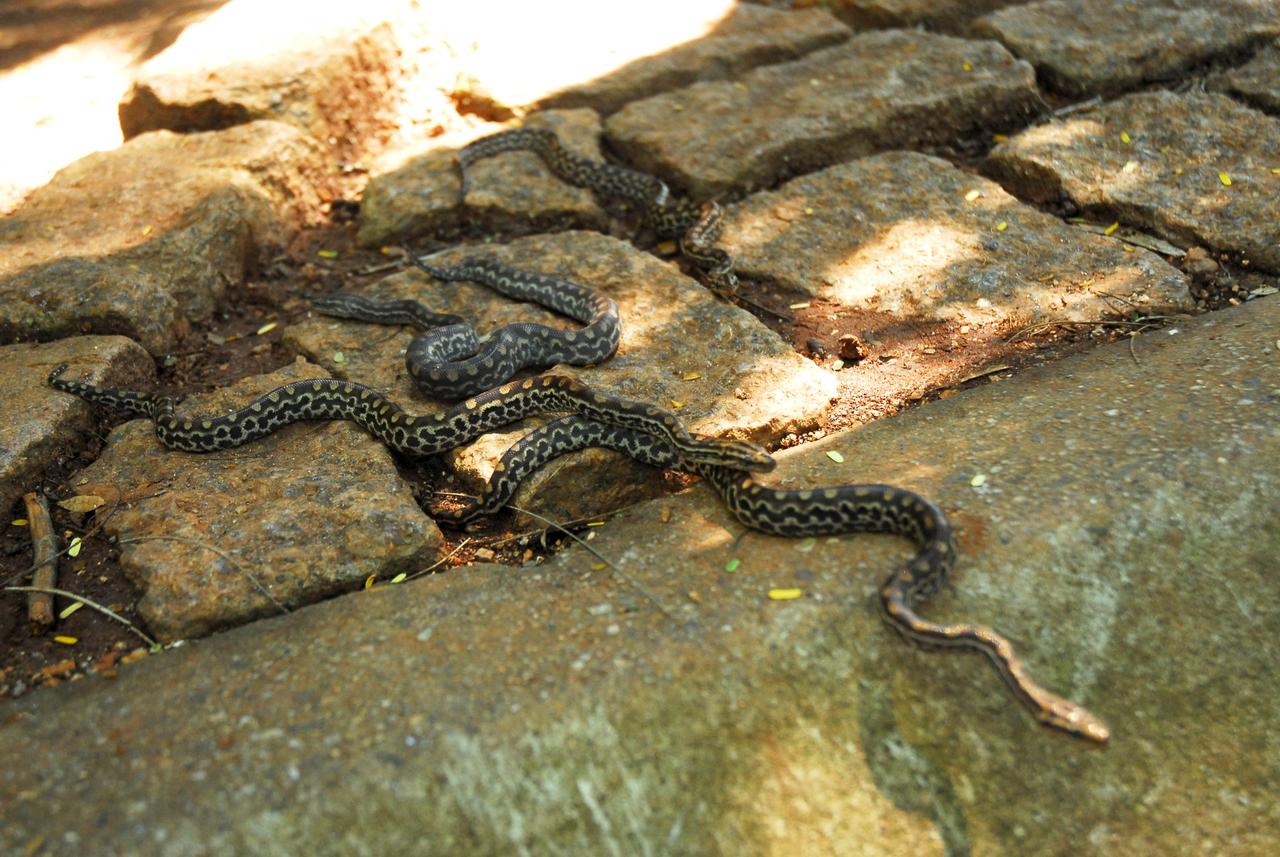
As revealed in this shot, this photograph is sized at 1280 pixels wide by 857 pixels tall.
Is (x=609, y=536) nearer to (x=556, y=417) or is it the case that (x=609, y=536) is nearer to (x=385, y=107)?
(x=556, y=417)

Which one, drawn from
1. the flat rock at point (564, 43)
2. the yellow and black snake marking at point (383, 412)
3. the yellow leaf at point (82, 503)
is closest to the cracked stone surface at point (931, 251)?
the yellow and black snake marking at point (383, 412)

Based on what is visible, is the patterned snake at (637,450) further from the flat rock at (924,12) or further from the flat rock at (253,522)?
the flat rock at (924,12)

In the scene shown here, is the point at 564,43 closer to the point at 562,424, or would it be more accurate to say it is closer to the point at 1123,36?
the point at 1123,36

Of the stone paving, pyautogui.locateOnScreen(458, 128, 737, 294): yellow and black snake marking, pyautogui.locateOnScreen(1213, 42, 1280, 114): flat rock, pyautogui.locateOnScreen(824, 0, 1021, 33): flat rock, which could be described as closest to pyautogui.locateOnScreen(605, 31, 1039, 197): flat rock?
the stone paving

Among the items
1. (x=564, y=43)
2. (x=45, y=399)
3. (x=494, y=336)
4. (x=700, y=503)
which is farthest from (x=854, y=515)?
(x=564, y=43)

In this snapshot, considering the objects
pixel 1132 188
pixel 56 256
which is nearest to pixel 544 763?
pixel 56 256

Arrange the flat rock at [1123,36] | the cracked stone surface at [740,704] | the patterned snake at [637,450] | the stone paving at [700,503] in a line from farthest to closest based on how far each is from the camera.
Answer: the flat rock at [1123,36] < the patterned snake at [637,450] < the stone paving at [700,503] < the cracked stone surface at [740,704]
